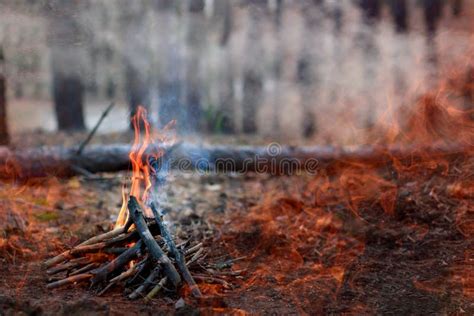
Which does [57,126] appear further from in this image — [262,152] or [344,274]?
[344,274]

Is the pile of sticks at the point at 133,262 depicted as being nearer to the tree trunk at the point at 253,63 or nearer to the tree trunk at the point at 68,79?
the tree trunk at the point at 253,63

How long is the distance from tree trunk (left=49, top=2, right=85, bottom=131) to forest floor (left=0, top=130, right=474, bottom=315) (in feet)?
18.2

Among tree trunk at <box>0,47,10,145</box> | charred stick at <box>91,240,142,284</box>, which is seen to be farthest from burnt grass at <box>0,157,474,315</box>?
tree trunk at <box>0,47,10,145</box>

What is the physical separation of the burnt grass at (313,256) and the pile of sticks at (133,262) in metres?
0.10

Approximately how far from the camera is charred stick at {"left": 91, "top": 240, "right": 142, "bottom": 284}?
3826 mm

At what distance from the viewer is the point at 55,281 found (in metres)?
3.91

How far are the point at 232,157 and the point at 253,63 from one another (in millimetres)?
5943

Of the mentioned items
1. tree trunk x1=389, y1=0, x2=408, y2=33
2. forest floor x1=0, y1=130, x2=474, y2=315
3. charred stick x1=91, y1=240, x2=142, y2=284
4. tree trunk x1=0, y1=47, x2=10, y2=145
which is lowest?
forest floor x1=0, y1=130, x2=474, y2=315

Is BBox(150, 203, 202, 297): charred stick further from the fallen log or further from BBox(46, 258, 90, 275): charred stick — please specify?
the fallen log

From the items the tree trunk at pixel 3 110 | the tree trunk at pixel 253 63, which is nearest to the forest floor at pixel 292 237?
the tree trunk at pixel 3 110

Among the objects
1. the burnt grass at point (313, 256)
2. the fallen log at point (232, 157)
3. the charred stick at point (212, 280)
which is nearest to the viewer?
the burnt grass at point (313, 256)

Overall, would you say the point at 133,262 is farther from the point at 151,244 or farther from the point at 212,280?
the point at 212,280

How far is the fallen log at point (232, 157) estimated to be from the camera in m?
7.57

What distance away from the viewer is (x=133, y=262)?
409cm
